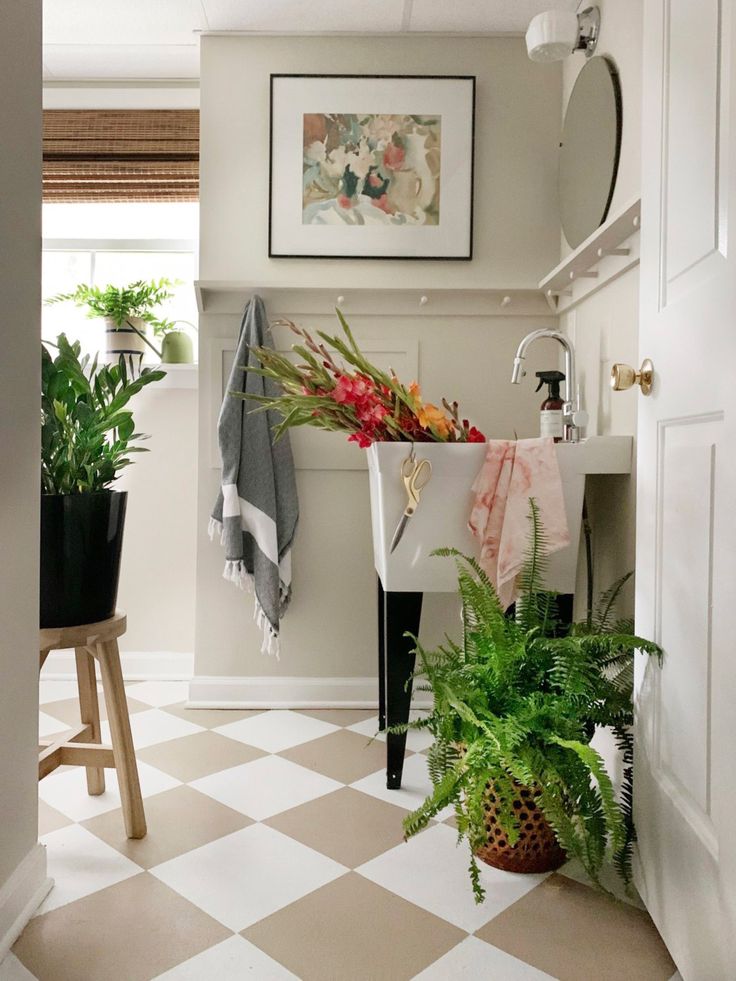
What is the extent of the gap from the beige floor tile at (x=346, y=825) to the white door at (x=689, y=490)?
52 centimetres

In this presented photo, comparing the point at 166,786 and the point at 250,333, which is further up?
the point at 250,333

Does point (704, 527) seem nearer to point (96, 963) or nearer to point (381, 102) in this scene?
point (96, 963)

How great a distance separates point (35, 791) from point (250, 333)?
1449mm

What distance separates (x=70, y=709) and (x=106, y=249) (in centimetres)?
158

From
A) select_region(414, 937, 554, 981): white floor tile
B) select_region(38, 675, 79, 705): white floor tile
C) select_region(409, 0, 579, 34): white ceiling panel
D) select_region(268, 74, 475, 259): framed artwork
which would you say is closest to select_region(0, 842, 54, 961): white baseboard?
select_region(414, 937, 554, 981): white floor tile

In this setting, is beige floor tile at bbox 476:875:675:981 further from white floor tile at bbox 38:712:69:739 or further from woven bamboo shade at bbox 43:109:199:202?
woven bamboo shade at bbox 43:109:199:202

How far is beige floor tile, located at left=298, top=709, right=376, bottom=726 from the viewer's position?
2.32 metres

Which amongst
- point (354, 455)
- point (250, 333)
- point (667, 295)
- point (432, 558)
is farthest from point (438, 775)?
point (250, 333)

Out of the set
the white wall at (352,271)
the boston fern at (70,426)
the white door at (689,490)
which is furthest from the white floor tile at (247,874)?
the white wall at (352,271)

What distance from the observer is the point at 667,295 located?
123 cm

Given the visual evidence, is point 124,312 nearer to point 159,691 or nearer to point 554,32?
point 159,691

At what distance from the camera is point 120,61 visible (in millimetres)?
2600

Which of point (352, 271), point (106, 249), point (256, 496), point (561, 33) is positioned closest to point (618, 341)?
point (561, 33)

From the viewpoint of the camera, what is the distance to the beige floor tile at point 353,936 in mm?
1167
